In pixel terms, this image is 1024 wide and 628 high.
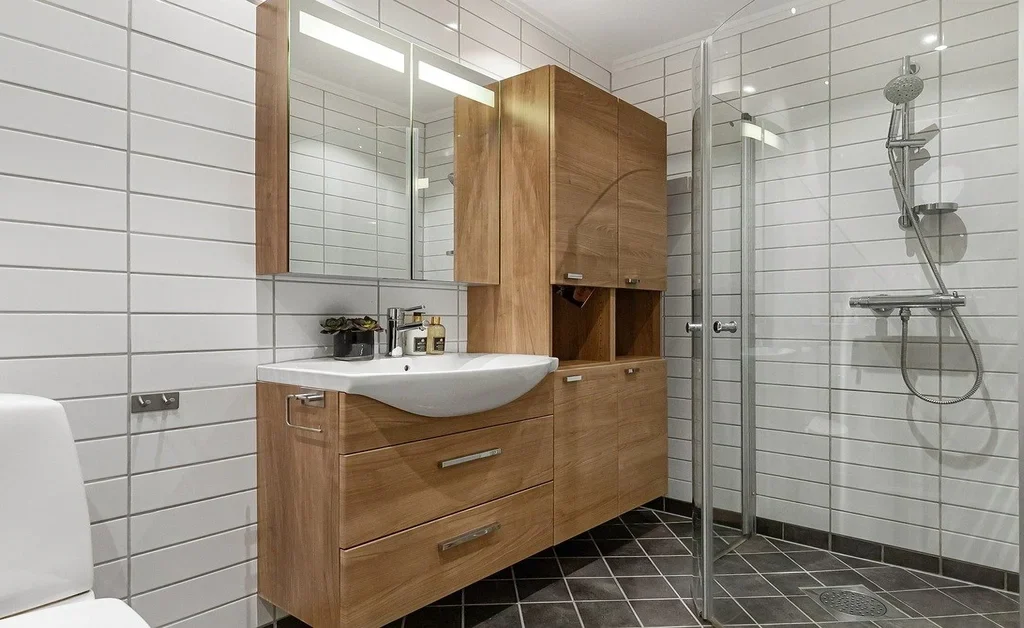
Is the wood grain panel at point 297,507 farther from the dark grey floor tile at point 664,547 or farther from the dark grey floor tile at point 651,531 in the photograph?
the dark grey floor tile at point 651,531

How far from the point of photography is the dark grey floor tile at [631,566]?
2.30 m

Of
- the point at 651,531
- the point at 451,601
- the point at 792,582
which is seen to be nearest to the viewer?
the point at 792,582

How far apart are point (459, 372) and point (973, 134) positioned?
1.28m

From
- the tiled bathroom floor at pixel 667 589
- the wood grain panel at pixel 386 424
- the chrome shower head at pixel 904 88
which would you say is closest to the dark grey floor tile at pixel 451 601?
the tiled bathroom floor at pixel 667 589

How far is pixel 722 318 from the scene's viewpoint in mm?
1818

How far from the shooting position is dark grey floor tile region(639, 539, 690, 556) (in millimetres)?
2496

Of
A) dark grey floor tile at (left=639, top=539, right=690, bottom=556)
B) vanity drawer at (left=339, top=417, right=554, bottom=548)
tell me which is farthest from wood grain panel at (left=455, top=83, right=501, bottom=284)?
dark grey floor tile at (left=639, top=539, right=690, bottom=556)

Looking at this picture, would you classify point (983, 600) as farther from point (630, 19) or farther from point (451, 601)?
point (630, 19)

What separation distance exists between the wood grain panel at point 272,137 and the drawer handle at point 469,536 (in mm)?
909

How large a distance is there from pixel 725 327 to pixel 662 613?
0.98 meters

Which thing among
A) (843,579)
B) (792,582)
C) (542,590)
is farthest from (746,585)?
(542,590)

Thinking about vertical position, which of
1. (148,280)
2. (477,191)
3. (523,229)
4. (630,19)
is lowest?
(148,280)

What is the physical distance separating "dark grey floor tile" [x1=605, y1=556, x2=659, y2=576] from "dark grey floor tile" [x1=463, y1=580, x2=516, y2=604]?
43cm

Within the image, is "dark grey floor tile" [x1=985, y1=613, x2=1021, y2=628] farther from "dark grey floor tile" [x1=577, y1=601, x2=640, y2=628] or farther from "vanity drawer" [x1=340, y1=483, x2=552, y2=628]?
"vanity drawer" [x1=340, y1=483, x2=552, y2=628]
